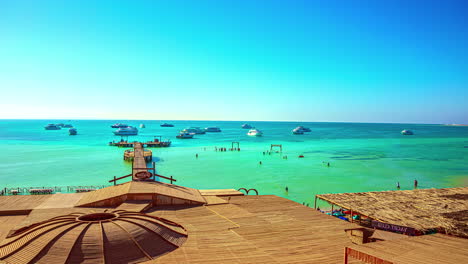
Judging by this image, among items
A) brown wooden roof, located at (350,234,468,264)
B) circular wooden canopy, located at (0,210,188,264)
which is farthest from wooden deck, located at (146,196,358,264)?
brown wooden roof, located at (350,234,468,264)

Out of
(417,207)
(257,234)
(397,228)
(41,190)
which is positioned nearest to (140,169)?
(41,190)

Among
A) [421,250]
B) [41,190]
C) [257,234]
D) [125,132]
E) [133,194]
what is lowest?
[41,190]

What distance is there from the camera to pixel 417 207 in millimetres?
26797

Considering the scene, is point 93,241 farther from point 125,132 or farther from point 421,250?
point 125,132

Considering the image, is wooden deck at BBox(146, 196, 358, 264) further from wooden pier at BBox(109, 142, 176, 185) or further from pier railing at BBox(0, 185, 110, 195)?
pier railing at BBox(0, 185, 110, 195)

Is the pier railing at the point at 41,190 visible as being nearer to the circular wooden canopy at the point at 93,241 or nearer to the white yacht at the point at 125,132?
the circular wooden canopy at the point at 93,241

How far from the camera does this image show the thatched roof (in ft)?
75.1

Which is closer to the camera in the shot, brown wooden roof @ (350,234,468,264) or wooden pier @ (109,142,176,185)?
brown wooden roof @ (350,234,468,264)

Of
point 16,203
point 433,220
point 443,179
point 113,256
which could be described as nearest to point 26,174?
point 16,203

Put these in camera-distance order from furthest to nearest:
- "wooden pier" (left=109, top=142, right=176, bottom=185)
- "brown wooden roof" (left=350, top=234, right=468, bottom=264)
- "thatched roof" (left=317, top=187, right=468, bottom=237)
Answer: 1. "wooden pier" (left=109, top=142, right=176, bottom=185)
2. "thatched roof" (left=317, top=187, right=468, bottom=237)
3. "brown wooden roof" (left=350, top=234, right=468, bottom=264)

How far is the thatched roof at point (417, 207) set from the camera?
2289 cm

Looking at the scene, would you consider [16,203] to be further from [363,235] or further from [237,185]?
[237,185]

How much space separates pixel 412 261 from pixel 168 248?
11083 millimetres

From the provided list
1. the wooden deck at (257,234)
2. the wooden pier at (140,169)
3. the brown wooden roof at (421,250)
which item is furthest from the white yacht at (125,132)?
the brown wooden roof at (421,250)
